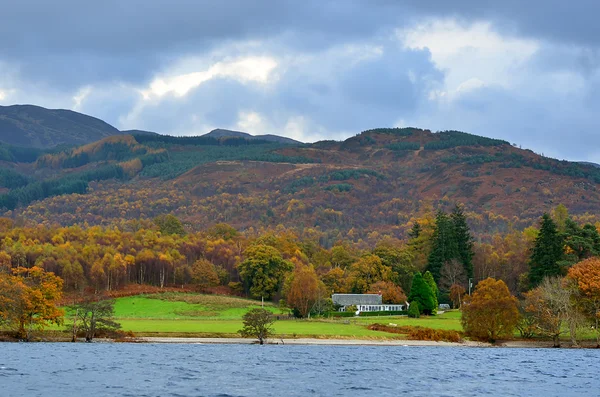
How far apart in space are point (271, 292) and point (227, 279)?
19.1 meters

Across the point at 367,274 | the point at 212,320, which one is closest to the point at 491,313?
the point at 212,320

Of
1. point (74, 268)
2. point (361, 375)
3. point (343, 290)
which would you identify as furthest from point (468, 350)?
point (74, 268)

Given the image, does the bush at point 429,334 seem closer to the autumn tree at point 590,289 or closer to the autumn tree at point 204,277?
the autumn tree at point 590,289

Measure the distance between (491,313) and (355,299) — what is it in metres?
45.0

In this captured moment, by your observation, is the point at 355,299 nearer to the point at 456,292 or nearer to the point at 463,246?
the point at 456,292

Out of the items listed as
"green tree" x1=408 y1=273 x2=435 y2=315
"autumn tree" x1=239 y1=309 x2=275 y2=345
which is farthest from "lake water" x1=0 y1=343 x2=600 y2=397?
"green tree" x1=408 y1=273 x2=435 y2=315

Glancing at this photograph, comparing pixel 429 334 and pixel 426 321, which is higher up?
pixel 426 321

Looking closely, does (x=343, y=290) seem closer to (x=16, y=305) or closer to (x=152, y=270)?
(x=152, y=270)

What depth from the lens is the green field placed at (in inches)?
3723

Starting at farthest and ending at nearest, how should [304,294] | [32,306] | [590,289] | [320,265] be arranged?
[320,265] < [304,294] < [590,289] < [32,306]

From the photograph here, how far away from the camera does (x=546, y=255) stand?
116 metres

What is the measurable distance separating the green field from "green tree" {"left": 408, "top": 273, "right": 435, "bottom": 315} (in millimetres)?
2903

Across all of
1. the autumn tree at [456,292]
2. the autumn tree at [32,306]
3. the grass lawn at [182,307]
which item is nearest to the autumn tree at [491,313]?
the grass lawn at [182,307]

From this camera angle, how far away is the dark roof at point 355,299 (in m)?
136
